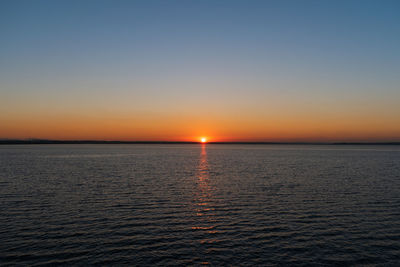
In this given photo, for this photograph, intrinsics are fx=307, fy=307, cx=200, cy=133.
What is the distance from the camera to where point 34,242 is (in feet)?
75.5

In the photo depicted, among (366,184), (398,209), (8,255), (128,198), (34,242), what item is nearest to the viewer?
(8,255)

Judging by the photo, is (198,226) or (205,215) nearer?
(198,226)

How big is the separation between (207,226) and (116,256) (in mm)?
9590

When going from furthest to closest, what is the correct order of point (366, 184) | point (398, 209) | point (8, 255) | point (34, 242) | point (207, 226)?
1. point (366, 184)
2. point (398, 209)
3. point (207, 226)
4. point (34, 242)
5. point (8, 255)

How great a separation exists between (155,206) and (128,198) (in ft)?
20.1

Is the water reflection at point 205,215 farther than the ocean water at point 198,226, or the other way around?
the water reflection at point 205,215

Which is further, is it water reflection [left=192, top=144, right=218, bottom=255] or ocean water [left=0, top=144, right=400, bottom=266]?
water reflection [left=192, top=144, right=218, bottom=255]

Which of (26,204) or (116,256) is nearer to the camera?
(116,256)

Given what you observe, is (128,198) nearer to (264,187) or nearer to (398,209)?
(264,187)

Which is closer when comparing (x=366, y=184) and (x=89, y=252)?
(x=89, y=252)

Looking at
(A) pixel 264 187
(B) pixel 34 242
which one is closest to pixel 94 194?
(B) pixel 34 242

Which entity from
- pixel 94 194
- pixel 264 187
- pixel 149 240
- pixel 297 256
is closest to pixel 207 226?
pixel 149 240

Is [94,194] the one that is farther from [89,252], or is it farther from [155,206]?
[89,252]

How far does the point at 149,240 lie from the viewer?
24016mm
